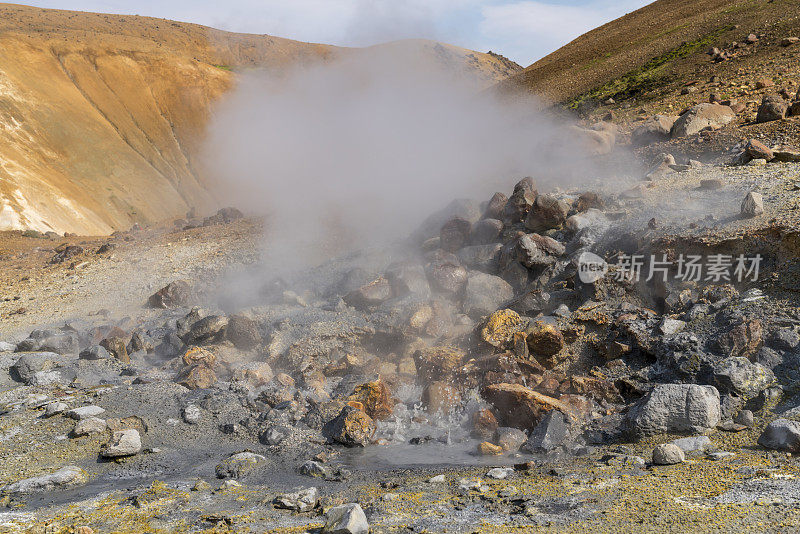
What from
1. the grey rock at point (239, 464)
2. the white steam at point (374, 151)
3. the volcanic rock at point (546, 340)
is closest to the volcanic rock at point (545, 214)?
the white steam at point (374, 151)

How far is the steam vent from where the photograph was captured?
3.60m

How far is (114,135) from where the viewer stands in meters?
31.7

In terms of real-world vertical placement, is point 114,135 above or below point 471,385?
above

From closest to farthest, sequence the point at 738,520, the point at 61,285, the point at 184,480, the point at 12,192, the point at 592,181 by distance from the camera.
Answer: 1. the point at 738,520
2. the point at 184,480
3. the point at 592,181
4. the point at 61,285
5. the point at 12,192

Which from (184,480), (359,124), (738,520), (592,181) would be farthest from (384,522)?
(359,124)

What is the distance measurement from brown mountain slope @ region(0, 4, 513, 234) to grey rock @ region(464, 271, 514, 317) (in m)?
17.9

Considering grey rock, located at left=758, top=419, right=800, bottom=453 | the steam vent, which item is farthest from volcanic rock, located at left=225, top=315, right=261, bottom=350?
grey rock, located at left=758, top=419, right=800, bottom=453

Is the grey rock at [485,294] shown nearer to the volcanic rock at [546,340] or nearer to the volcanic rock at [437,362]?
the volcanic rock at [437,362]

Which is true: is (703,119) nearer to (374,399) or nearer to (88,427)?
(374,399)

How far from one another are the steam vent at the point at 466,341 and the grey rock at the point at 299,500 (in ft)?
0.07

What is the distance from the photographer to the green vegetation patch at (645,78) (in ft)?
48.0

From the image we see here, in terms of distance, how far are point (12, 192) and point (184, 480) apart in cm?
2051

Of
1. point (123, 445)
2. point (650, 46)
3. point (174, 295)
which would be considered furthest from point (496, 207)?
point (650, 46)

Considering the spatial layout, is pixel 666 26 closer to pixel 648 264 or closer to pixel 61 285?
pixel 648 264
